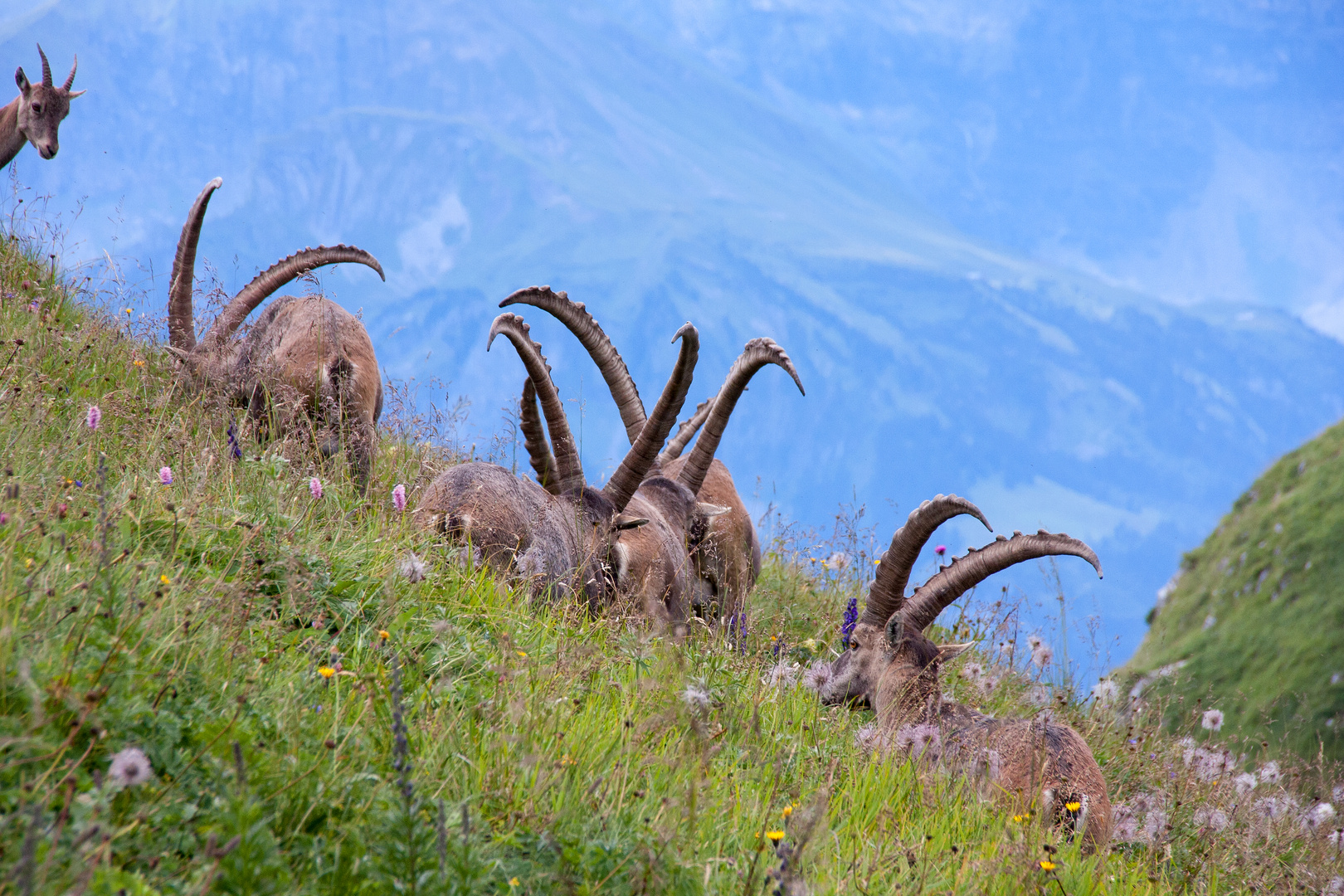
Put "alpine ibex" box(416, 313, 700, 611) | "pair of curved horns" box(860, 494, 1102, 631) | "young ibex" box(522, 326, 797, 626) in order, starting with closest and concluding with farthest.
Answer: "alpine ibex" box(416, 313, 700, 611), "pair of curved horns" box(860, 494, 1102, 631), "young ibex" box(522, 326, 797, 626)

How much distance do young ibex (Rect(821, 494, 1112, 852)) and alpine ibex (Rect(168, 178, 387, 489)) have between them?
360 cm

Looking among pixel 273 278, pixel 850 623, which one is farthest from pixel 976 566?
pixel 273 278

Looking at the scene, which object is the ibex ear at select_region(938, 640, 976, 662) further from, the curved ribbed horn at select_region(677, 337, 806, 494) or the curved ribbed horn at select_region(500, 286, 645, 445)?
the curved ribbed horn at select_region(500, 286, 645, 445)

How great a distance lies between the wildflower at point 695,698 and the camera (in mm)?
3895

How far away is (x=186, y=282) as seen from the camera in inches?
300

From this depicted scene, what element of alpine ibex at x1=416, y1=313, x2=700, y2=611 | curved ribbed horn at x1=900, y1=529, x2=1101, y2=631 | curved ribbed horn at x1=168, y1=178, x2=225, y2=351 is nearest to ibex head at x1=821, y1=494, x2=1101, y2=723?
curved ribbed horn at x1=900, y1=529, x2=1101, y2=631

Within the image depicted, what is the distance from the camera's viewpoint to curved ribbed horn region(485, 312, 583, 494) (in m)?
6.03

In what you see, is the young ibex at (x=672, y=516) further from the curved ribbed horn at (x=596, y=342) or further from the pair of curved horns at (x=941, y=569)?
the pair of curved horns at (x=941, y=569)

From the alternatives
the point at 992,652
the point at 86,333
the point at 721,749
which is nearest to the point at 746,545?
the point at 992,652

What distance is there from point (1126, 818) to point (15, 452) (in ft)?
18.4

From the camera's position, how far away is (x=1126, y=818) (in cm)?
486

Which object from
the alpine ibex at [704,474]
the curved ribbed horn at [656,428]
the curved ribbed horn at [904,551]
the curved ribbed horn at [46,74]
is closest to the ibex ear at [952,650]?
the curved ribbed horn at [904,551]

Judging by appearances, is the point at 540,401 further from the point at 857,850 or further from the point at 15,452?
the point at 857,850

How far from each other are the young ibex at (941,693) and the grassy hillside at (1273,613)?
16.8 feet
